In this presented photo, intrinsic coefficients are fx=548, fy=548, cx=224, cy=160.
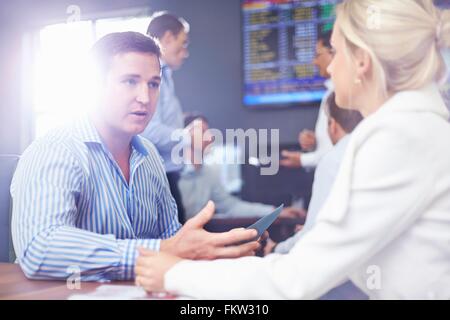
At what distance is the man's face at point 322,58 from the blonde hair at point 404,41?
0.15 metres

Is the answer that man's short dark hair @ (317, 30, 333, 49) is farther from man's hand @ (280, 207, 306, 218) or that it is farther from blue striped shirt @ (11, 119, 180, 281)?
blue striped shirt @ (11, 119, 180, 281)

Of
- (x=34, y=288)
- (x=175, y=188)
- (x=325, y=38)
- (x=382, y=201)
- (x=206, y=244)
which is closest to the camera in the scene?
(x=382, y=201)

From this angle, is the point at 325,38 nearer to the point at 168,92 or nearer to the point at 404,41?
the point at 404,41

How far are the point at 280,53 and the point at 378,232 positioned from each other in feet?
2.29

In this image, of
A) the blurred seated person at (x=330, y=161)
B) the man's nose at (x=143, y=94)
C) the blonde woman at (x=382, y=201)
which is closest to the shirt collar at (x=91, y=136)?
the man's nose at (x=143, y=94)

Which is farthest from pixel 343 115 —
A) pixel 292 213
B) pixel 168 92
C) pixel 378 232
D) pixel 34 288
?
pixel 34 288

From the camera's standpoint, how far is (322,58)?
1504 mm

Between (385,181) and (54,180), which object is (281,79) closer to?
(385,181)

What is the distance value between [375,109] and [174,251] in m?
0.59

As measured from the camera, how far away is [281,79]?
64.5 inches

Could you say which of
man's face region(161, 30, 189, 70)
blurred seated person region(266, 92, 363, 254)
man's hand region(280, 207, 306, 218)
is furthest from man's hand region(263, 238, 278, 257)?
man's face region(161, 30, 189, 70)

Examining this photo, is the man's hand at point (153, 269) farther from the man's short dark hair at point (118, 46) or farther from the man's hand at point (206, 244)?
the man's short dark hair at point (118, 46)

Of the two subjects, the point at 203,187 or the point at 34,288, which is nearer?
the point at 34,288
